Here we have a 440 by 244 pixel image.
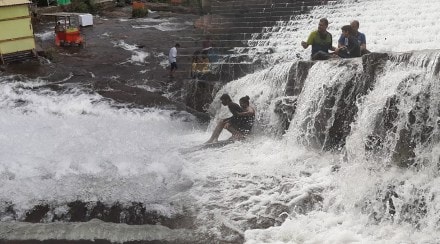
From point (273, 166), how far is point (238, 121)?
187 centimetres

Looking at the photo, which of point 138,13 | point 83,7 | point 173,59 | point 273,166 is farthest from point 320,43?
point 83,7

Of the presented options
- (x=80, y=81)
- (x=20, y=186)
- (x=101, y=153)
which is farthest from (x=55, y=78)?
(x=20, y=186)

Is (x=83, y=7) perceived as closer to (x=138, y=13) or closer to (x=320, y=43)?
(x=138, y=13)

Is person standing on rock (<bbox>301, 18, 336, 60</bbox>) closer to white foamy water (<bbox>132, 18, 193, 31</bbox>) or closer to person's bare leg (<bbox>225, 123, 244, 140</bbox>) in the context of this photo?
person's bare leg (<bbox>225, 123, 244, 140</bbox>)

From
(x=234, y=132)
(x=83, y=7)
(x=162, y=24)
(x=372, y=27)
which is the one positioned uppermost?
(x=372, y=27)

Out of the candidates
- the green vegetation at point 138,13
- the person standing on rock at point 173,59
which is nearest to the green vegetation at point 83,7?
the green vegetation at point 138,13

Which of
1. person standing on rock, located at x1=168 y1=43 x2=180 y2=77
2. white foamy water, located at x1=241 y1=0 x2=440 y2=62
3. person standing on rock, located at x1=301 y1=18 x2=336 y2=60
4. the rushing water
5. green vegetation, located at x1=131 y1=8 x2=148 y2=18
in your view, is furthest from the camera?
green vegetation, located at x1=131 y1=8 x2=148 y2=18

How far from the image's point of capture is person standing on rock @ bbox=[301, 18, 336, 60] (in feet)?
31.4

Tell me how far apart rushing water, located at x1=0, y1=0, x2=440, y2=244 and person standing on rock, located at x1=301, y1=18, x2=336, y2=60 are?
64cm

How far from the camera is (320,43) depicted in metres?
9.77

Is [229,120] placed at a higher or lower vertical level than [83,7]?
lower

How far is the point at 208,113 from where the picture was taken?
39.1 feet

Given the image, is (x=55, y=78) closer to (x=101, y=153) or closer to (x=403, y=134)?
(x=101, y=153)

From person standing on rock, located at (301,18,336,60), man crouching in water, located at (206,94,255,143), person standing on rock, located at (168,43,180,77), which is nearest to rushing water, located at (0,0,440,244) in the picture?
man crouching in water, located at (206,94,255,143)
